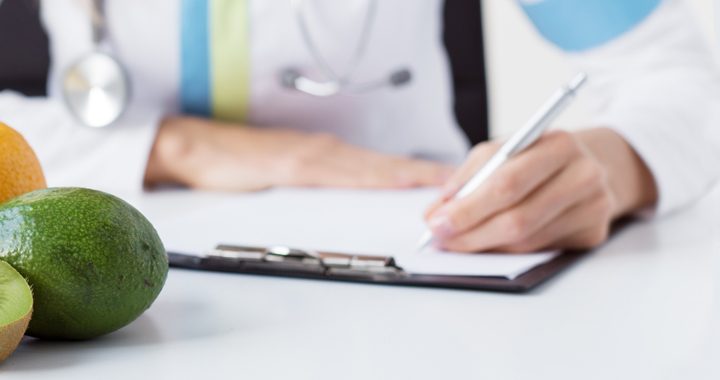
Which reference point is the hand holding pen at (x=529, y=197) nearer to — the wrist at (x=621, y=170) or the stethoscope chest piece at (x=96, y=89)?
the wrist at (x=621, y=170)

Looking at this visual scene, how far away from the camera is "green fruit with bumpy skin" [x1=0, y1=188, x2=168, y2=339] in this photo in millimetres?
420

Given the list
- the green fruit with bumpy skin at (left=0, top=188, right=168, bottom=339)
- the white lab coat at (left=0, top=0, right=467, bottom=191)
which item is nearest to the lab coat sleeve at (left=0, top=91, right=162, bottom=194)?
the white lab coat at (left=0, top=0, right=467, bottom=191)

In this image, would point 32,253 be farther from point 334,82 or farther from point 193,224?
point 334,82

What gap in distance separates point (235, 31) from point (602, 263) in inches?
21.6

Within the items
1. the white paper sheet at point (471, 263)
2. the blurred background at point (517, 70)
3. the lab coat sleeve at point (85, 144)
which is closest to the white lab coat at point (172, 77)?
the lab coat sleeve at point (85, 144)

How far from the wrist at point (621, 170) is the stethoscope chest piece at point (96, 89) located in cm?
49

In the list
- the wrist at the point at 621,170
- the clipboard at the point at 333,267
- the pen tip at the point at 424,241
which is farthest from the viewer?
the wrist at the point at 621,170

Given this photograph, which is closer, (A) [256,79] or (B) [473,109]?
(A) [256,79]

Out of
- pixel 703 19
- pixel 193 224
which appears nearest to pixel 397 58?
pixel 193 224

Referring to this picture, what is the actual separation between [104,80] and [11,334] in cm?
67

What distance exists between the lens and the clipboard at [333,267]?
0.59 metres

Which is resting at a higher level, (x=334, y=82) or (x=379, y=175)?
(x=334, y=82)

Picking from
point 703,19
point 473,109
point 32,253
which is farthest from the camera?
point 703,19

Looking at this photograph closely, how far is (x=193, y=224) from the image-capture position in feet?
2.53
